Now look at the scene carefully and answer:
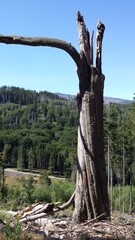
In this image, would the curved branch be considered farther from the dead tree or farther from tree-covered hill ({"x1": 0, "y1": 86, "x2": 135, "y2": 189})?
tree-covered hill ({"x1": 0, "y1": 86, "x2": 135, "y2": 189})

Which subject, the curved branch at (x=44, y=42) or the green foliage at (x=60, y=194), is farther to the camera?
the green foliage at (x=60, y=194)

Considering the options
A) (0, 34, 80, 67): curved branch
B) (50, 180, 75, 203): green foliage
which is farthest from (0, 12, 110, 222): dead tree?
(50, 180, 75, 203): green foliage

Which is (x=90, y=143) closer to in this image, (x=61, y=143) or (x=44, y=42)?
(x=44, y=42)

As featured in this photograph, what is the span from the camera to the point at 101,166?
812 cm

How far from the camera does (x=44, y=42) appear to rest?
8.00 meters

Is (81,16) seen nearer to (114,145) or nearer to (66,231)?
(66,231)

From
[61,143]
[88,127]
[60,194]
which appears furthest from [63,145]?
[88,127]

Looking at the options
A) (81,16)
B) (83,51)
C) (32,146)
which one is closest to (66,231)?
(83,51)

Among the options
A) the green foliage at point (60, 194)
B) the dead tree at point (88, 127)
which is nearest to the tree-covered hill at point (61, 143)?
the dead tree at point (88, 127)

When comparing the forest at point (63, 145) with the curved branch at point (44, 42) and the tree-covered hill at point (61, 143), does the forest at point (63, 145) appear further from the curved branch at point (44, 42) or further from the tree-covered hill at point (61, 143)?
the curved branch at point (44, 42)

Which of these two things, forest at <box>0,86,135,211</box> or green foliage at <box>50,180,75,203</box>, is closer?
forest at <box>0,86,135,211</box>

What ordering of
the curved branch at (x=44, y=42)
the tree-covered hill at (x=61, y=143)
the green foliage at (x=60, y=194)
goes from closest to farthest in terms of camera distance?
the curved branch at (x=44, y=42) < the tree-covered hill at (x=61, y=143) < the green foliage at (x=60, y=194)

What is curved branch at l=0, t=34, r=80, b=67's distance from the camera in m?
7.85

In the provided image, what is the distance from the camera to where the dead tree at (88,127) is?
25.9ft
